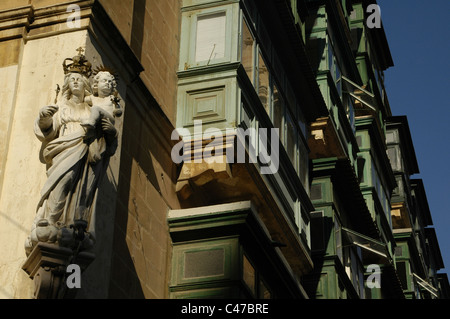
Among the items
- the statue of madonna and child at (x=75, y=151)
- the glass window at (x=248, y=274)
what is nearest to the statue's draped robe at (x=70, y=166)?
the statue of madonna and child at (x=75, y=151)

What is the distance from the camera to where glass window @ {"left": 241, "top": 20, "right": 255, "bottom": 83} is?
59.1 feet

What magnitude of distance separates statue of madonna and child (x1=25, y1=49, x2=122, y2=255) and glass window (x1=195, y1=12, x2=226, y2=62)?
14.6 ft

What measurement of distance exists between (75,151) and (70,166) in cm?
26

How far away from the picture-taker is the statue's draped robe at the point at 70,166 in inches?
461

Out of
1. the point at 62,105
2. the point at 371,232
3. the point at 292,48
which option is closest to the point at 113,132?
the point at 62,105

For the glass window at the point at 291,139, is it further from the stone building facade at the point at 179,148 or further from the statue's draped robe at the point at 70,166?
the statue's draped robe at the point at 70,166

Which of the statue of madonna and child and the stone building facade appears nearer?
the statue of madonna and child

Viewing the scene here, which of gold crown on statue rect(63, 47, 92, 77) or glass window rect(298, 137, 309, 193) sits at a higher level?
glass window rect(298, 137, 309, 193)

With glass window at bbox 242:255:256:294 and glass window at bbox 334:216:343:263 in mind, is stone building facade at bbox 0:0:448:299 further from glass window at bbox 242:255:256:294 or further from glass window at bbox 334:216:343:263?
glass window at bbox 334:216:343:263

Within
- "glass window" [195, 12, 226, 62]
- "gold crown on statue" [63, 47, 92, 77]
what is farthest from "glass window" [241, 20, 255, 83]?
"gold crown on statue" [63, 47, 92, 77]

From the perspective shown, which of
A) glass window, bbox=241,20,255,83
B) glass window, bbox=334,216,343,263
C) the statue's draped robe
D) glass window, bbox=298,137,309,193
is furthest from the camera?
glass window, bbox=334,216,343,263

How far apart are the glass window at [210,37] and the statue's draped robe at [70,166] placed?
16.5 ft

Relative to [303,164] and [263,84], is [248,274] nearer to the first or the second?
[263,84]

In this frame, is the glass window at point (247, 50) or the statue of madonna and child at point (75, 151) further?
the glass window at point (247, 50)
